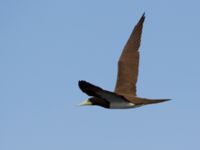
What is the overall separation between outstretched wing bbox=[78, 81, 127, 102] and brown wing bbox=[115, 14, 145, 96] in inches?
112

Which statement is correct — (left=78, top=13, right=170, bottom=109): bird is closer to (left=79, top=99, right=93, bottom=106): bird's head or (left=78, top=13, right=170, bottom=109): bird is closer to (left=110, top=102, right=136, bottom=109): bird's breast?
(left=79, top=99, right=93, bottom=106): bird's head

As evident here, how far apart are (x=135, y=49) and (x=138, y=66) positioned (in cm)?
63

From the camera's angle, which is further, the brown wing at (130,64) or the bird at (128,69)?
the brown wing at (130,64)

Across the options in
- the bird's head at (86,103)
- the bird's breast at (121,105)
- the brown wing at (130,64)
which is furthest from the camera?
the brown wing at (130,64)

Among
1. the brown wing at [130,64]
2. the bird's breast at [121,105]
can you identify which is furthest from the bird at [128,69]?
the bird's breast at [121,105]

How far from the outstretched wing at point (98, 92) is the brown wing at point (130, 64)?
2843 millimetres

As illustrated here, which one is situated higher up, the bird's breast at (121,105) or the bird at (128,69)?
the bird at (128,69)

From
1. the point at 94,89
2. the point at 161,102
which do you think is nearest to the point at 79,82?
the point at 94,89

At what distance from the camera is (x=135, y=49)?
1980cm

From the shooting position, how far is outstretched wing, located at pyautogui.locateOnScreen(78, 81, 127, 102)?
48.0ft

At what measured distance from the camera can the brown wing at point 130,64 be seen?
19.3 metres

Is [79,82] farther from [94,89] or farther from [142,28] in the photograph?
[142,28]

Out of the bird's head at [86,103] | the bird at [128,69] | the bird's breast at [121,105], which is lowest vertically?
the bird's breast at [121,105]

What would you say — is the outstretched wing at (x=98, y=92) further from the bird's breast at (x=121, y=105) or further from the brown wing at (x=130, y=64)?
the brown wing at (x=130, y=64)
